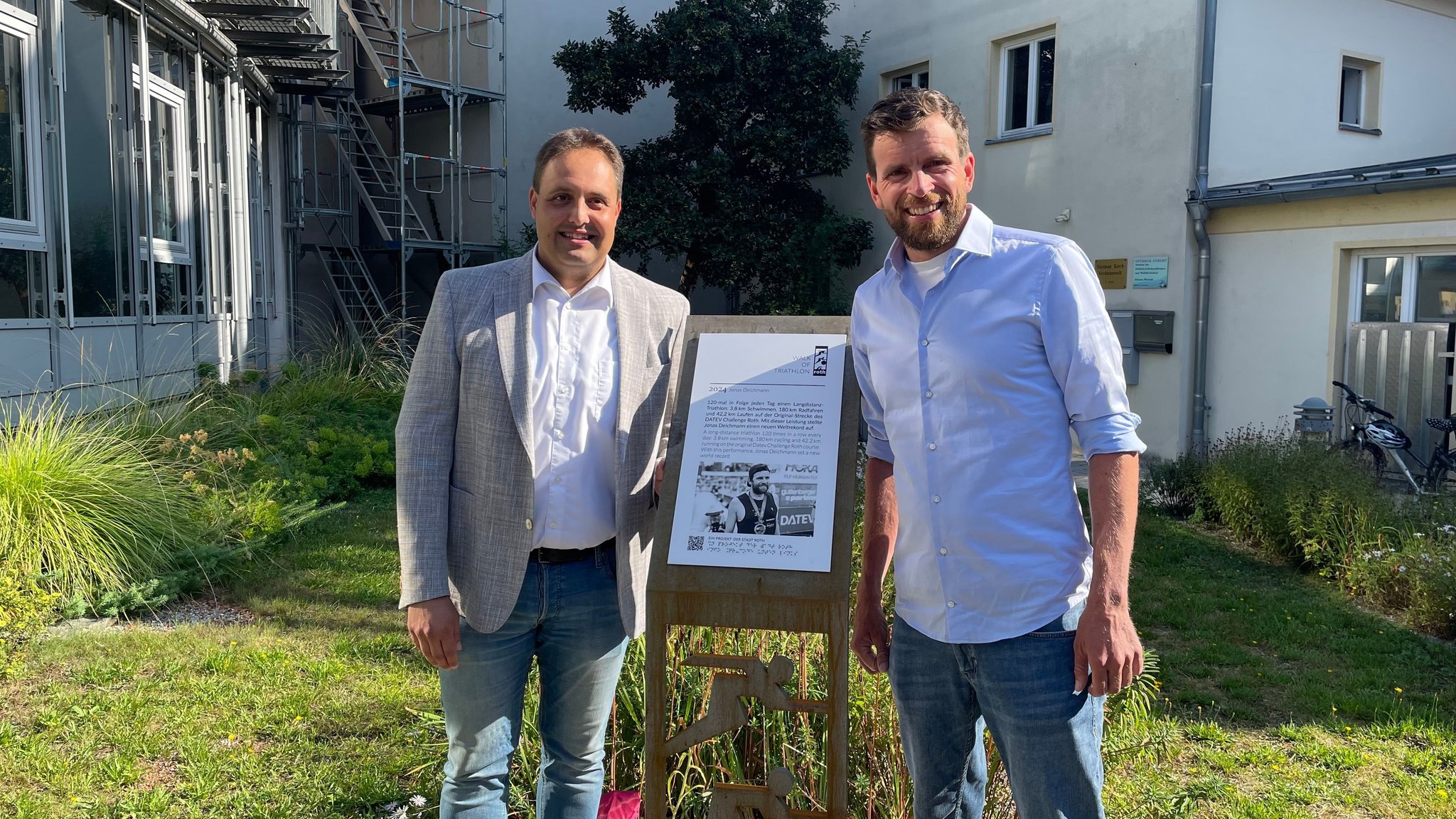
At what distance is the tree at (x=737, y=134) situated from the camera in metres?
15.2

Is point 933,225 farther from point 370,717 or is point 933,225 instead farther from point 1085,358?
point 370,717

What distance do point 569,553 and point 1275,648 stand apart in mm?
5157

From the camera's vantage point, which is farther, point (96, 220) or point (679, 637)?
point (96, 220)

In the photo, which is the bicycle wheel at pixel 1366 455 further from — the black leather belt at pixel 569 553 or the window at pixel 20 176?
the window at pixel 20 176

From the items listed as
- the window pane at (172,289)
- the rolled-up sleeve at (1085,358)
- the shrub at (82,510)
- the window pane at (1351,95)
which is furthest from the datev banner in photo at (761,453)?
the window pane at (1351,95)

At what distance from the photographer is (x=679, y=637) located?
3893 mm

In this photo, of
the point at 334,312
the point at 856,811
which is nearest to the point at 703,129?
the point at 334,312

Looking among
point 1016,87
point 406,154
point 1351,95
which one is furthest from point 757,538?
point 406,154

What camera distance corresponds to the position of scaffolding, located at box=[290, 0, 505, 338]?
16.7 metres

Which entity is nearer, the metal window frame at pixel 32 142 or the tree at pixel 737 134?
the metal window frame at pixel 32 142

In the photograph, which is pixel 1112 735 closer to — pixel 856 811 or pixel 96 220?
pixel 856 811

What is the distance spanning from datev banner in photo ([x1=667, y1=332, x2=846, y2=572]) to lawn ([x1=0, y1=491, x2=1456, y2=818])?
71.9 inches

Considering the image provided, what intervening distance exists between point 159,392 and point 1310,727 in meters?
8.55

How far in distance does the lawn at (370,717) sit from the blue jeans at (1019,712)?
5.05 feet
